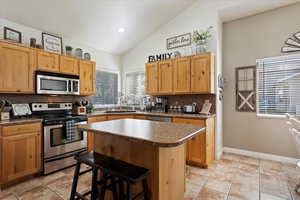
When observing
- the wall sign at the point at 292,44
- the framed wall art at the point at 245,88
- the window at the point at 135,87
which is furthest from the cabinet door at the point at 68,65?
the wall sign at the point at 292,44

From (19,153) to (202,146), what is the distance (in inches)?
119

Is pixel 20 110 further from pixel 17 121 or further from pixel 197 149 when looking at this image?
pixel 197 149

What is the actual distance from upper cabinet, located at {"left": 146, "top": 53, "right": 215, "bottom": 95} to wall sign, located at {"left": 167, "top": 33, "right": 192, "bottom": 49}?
0.57 m

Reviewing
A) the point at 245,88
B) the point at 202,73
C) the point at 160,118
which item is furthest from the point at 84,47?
the point at 245,88

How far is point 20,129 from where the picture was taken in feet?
7.80

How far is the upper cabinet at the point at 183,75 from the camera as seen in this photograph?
10.4 ft

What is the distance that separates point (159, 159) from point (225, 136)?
9.82 ft

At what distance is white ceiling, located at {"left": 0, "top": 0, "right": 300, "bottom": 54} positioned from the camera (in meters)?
2.79

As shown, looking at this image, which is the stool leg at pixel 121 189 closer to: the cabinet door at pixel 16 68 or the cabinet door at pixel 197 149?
the cabinet door at pixel 197 149

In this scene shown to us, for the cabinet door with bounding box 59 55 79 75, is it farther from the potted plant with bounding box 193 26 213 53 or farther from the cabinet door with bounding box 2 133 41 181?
the potted plant with bounding box 193 26 213 53

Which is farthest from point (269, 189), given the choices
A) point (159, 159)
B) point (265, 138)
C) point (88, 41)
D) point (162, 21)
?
point (88, 41)

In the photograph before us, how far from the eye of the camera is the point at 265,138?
335cm

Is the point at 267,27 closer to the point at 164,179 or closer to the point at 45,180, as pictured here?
the point at 164,179

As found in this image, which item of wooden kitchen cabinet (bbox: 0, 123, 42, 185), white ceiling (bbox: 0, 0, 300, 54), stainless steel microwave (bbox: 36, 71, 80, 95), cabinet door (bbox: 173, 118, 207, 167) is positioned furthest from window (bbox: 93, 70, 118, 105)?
cabinet door (bbox: 173, 118, 207, 167)
